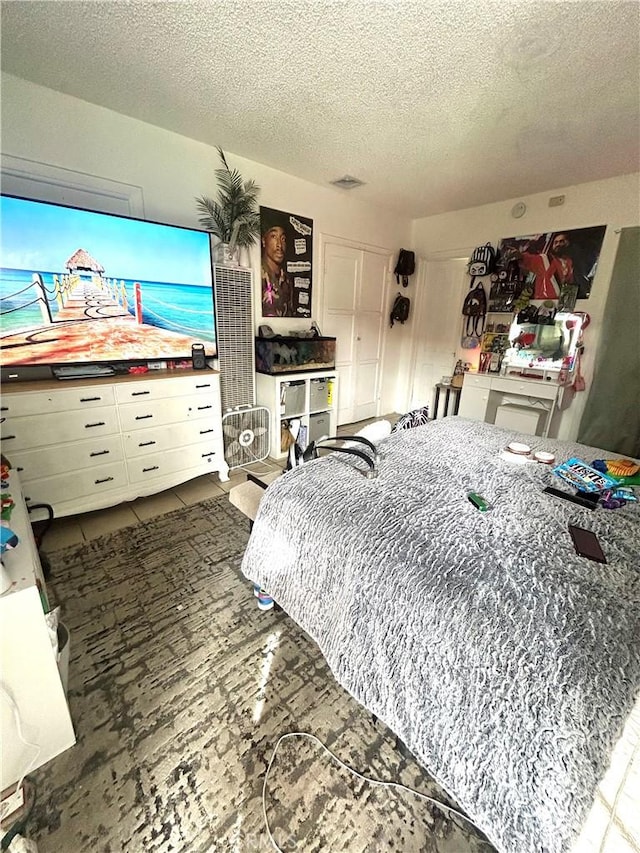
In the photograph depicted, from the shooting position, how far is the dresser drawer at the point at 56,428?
1.81 metres

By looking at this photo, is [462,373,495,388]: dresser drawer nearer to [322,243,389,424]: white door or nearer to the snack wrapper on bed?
[322,243,389,424]: white door

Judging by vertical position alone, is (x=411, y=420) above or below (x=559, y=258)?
below

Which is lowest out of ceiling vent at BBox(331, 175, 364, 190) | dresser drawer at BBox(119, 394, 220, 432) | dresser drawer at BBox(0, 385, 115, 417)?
dresser drawer at BBox(119, 394, 220, 432)

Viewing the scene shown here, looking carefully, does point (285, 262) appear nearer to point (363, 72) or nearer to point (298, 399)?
point (298, 399)

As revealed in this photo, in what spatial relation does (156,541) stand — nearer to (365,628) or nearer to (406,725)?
(365,628)

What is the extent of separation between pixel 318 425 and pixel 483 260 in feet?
8.19

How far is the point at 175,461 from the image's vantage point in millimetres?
2461

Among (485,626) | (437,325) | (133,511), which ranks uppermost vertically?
(437,325)

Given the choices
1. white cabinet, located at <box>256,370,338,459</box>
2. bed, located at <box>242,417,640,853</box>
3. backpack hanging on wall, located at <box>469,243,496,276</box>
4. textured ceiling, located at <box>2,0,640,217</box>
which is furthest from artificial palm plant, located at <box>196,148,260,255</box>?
backpack hanging on wall, located at <box>469,243,496,276</box>

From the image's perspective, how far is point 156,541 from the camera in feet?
6.66

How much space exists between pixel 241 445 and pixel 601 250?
3.61m

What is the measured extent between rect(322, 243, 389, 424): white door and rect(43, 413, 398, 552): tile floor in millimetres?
1666

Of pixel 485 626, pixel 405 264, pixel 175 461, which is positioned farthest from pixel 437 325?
pixel 485 626

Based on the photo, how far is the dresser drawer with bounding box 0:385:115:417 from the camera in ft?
5.85
